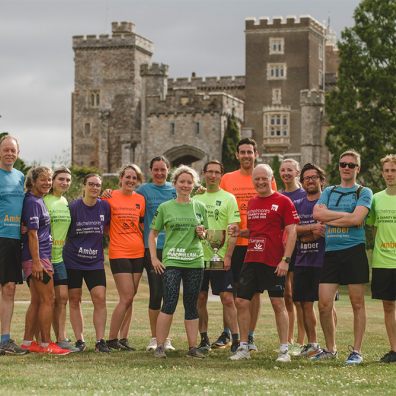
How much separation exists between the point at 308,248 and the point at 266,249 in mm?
885

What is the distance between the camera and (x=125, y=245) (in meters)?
13.9

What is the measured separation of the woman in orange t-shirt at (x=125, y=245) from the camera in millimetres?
13844

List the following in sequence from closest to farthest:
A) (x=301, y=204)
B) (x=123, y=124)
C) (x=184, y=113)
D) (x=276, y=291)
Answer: (x=276, y=291)
(x=301, y=204)
(x=184, y=113)
(x=123, y=124)

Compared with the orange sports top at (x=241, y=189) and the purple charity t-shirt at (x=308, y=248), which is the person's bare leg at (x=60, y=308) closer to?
the orange sports top at (x=241, y=189)

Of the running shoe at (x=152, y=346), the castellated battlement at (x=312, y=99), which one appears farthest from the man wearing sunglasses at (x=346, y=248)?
the castellated battlement at (x=312, y=99)

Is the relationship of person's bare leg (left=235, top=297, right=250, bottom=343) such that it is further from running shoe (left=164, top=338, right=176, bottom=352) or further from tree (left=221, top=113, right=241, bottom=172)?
tree (left=221, top=113, right=241, bottom=172)

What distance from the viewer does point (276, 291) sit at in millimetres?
12836

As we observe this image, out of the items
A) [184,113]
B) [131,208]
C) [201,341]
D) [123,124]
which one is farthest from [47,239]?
[123,124]

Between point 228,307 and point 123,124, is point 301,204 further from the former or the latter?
point 123,124

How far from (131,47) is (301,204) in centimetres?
7067

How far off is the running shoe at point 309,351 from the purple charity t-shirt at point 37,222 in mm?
3101

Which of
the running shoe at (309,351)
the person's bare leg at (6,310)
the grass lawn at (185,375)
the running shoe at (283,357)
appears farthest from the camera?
the running shoe at (309,351)

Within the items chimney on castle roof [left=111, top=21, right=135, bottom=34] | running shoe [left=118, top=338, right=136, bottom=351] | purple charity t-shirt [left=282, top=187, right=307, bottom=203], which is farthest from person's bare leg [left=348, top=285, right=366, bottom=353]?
chimney on castle roof [left=111, top=21, right=135, bottom=34]

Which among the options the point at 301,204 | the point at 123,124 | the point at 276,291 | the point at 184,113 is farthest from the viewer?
the point at 123,124
